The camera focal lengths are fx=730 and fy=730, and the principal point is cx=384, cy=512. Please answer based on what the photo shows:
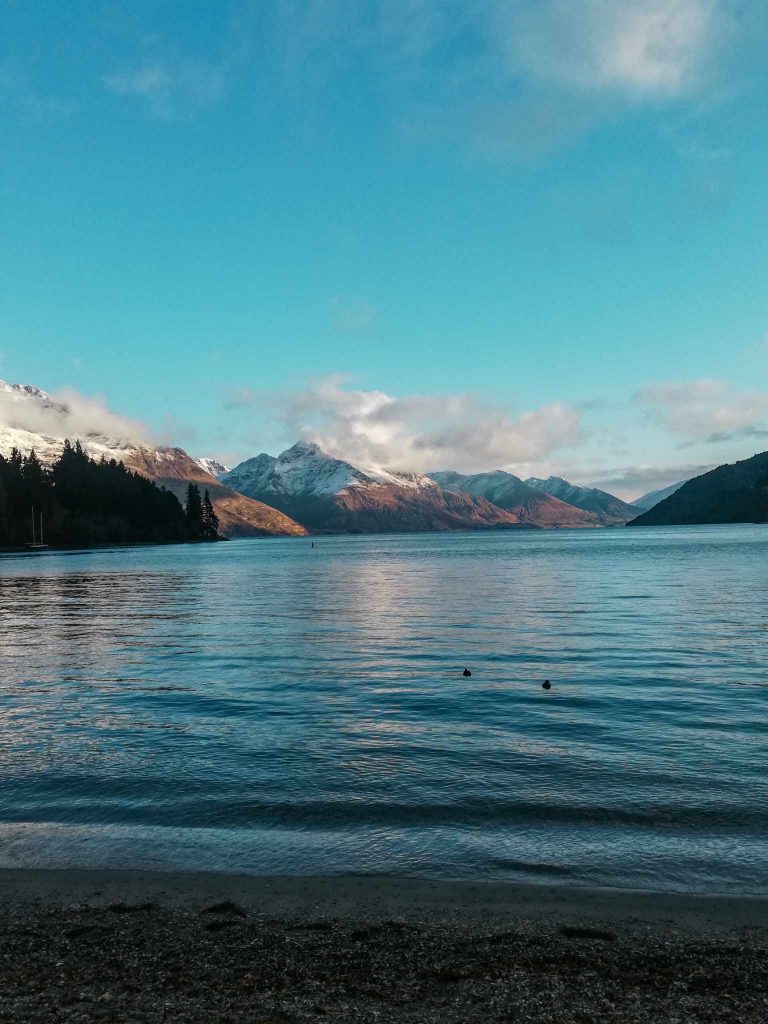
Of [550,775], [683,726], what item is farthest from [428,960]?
[683,726]

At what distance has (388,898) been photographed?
10977mm

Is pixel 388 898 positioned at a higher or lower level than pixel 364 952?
lower

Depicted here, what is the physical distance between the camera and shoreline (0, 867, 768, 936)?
1023 centimetres

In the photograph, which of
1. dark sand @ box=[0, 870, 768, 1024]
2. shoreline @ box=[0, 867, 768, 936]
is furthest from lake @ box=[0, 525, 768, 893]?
dark sand @ box=[0, 870, 768, 1024]

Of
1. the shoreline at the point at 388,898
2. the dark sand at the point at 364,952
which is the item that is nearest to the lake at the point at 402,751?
the shoreline at the point at 388,898

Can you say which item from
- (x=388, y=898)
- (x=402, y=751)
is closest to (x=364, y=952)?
(x=388, y=898)

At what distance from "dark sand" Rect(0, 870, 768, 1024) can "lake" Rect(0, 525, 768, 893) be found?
3.02 feet

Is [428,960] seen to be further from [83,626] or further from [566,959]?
[83,626]

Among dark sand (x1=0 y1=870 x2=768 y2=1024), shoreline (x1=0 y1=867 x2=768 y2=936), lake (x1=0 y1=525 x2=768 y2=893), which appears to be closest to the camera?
dark sand (x1=0 y1=870 x2=768 y2=1024)

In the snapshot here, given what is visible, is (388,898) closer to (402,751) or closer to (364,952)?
(364,952)

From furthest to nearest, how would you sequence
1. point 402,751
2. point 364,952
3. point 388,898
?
1. point 402,751
2. point 388,898
3. point 364,952

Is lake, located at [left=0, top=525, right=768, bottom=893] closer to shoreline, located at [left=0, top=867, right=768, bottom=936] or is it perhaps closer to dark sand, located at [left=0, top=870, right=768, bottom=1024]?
shoreline, located at [left=0, top=867, right=768, bottom=936]

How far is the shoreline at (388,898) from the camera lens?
403 inches

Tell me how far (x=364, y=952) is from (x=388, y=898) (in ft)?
5.97
